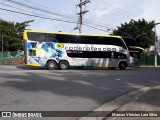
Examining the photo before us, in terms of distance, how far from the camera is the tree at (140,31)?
70.2m

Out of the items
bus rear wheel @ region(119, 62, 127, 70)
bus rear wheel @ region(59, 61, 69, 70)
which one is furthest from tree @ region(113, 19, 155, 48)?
bus rear wheel @ region(59, 61, 69, 70)

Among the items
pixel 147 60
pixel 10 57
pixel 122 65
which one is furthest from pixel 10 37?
pixel 122 65

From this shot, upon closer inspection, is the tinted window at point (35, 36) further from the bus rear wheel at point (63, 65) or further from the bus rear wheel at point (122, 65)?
the bus rear wheel at point (122, 65)

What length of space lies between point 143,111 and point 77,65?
76.8 ft

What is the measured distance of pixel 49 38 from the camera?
30281 mm

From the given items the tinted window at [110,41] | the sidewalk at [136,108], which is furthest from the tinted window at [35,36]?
the sidewalk at [136,108]

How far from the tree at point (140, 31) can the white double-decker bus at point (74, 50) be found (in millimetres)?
35851

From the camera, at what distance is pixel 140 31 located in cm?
7156

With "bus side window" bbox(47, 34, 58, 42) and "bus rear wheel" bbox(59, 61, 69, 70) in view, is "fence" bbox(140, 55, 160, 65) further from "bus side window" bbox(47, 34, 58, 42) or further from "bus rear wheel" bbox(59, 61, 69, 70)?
"bus side window" bbox(47, 34, 58, 42)

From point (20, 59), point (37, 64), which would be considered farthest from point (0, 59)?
point (37, 64)

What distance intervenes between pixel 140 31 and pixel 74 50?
140 feet

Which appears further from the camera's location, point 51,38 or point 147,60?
point 147,60

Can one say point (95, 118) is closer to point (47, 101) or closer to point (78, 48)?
point (47, 101)

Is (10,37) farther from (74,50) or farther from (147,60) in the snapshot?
(74,50)
